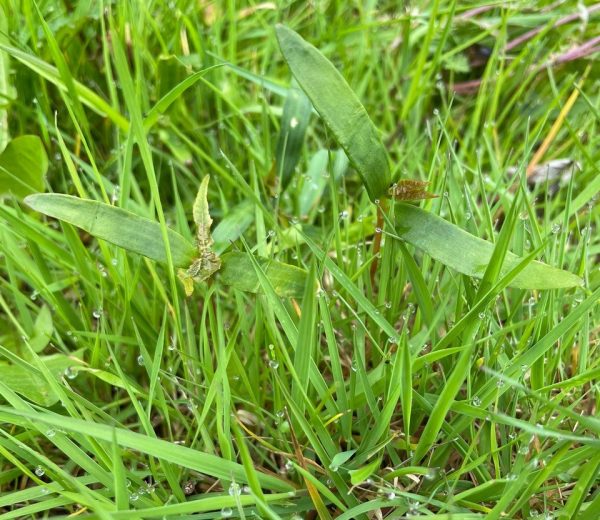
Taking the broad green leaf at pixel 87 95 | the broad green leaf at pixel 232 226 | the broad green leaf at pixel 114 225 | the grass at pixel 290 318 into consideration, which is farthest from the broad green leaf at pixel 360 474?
the broad green leaf at pixel 87 95

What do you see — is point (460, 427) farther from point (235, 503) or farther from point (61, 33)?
point (61, 33)

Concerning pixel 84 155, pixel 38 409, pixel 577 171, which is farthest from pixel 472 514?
pixel 84 155

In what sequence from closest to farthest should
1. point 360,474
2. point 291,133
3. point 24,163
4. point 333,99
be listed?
point 360,474 < point 333,99 < point 24,163 < point 291,133

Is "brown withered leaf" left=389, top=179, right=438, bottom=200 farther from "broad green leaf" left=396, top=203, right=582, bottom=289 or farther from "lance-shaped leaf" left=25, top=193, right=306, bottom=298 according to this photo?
"lance-shaped leaf" left=25, top=193, right=306, bottom=298

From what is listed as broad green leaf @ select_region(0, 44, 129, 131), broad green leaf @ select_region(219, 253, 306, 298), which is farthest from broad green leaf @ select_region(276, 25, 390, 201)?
Answer: broad green leaf @ select_region(0, 44, 129, 131)

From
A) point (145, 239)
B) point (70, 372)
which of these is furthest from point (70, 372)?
point (145, 239)

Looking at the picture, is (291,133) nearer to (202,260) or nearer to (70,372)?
(202,260)
